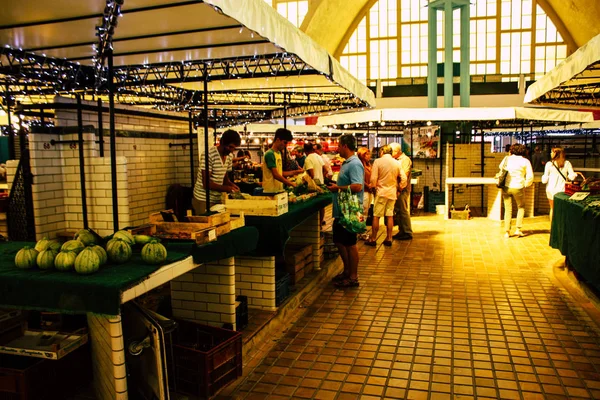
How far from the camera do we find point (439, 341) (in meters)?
4.82

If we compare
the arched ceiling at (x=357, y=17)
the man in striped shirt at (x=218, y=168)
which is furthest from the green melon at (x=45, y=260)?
the arched ceiling at (x=357, y=17)

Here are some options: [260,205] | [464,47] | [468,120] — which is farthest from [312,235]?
[464,47]

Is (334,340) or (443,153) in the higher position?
(443,153)

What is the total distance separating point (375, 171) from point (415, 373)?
540 centimetres

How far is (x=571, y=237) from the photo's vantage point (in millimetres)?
6672

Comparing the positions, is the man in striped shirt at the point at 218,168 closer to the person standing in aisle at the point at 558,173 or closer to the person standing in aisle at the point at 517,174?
the person standing in aisle at the point at 517,174

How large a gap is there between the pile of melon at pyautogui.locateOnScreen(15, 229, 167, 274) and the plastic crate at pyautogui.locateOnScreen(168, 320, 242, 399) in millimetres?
784

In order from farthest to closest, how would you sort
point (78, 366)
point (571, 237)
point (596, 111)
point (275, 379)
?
point (596, 111)
point (571, 237)
point (275, 379)
point (78, 366)

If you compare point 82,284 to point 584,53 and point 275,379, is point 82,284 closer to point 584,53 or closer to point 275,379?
point 275,379

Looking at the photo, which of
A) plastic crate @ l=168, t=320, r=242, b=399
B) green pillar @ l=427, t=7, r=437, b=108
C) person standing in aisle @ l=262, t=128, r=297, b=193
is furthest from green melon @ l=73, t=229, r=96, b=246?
green pillar @ l=427, t=7, r=437, b=108

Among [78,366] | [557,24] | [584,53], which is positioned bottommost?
[78,366]

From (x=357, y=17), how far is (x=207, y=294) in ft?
97.9

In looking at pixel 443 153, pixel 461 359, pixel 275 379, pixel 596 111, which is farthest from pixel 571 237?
pixel 596 111

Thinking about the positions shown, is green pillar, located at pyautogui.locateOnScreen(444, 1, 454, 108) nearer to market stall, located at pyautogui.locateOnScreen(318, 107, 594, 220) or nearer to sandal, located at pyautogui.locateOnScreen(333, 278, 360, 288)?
market stall, located at pyautogui.locateOnScreen(318, 107, 594, 220)
